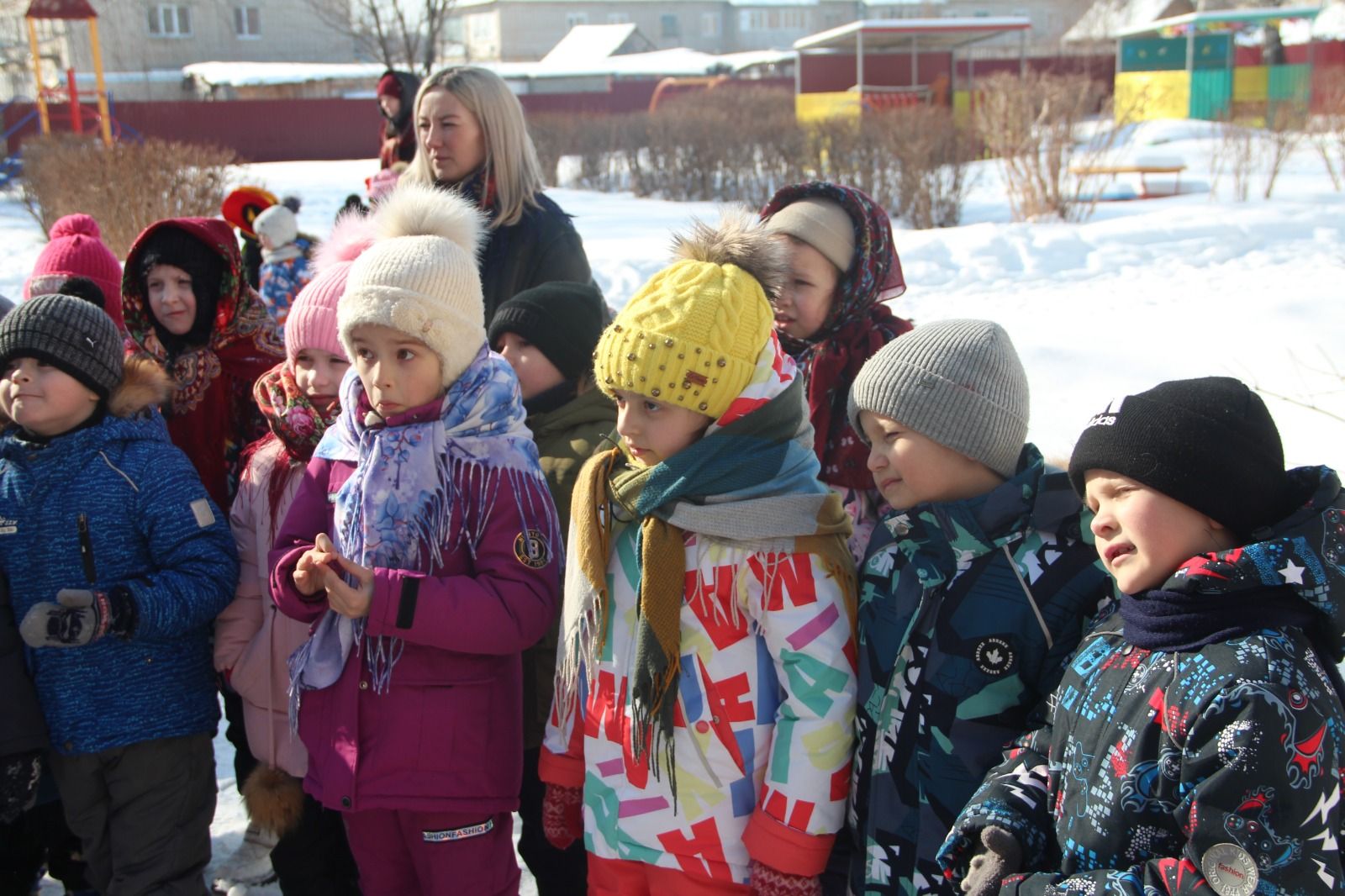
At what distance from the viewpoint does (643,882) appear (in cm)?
214

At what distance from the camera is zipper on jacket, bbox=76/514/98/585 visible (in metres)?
2.55

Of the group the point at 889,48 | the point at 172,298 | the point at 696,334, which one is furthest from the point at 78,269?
the point at 889,48

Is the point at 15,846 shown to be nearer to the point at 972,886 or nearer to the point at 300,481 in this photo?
the point at 300,481

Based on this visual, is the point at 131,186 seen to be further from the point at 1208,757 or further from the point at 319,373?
the point at 1208,757

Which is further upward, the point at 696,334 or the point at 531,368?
the point at 696,334

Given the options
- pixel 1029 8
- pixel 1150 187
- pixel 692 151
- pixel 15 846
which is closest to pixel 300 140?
pixel 692 151

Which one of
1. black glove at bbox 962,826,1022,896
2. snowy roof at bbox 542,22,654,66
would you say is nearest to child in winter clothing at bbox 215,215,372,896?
black glove at bbox 962,826,1022,896

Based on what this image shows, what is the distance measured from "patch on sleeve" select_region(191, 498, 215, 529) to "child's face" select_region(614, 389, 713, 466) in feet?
3.77

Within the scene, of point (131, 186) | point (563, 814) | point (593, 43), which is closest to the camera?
point (563, 814)

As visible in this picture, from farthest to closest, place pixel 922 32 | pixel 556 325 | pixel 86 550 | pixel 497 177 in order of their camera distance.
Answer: pixel 922 32
pixel 497 177
pixel 556 325
pixel 86 550

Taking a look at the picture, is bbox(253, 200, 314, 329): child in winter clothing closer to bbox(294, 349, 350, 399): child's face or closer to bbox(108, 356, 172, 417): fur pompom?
bbox(108, 356, 172, 417): fur pompom

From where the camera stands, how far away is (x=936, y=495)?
79.3 inches

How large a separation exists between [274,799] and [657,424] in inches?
54.7

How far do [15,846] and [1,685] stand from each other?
22.8 inches
